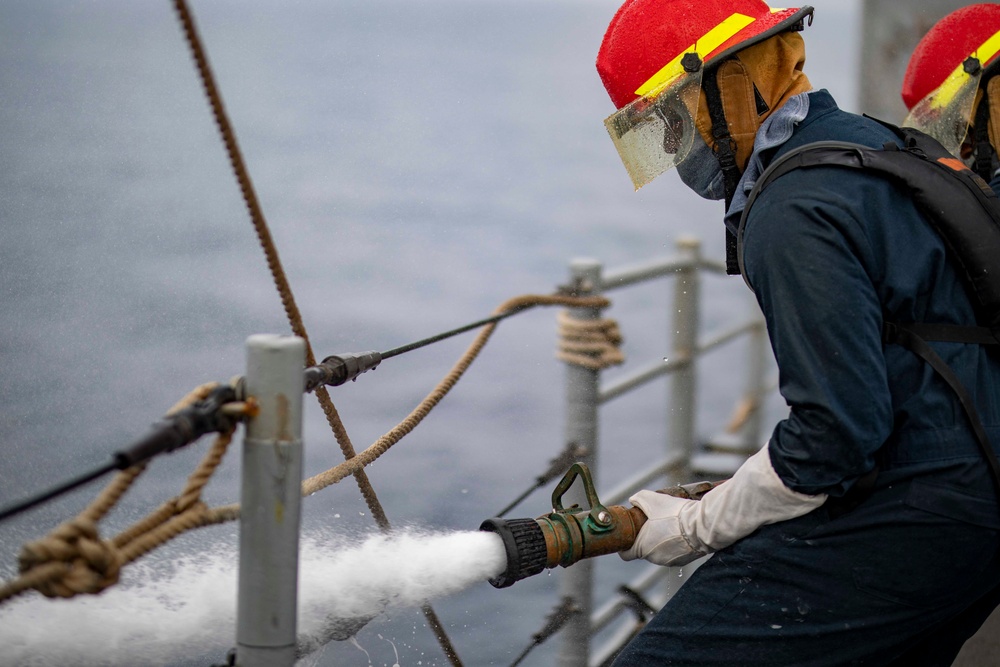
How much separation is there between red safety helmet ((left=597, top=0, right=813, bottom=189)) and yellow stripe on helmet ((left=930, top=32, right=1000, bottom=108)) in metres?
1.63

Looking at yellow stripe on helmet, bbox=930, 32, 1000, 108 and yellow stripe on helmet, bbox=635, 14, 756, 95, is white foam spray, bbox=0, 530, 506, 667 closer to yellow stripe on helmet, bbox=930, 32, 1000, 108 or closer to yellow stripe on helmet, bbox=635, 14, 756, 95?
yellow stripe on helmet, bbox=635, 14, 756, 95

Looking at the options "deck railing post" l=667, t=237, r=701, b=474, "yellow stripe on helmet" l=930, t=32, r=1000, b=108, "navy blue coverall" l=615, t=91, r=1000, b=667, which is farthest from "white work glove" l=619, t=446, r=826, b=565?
"deck railing post" l=667, t=237, r=701, b=474

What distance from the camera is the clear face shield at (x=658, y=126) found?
2.04m

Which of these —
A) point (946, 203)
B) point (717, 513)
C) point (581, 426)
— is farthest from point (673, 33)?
point (581, 426)

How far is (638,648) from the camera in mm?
1988

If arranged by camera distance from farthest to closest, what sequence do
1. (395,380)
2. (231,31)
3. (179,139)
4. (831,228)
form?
(231,31)
(395,380)
(179,139)
(831,228)

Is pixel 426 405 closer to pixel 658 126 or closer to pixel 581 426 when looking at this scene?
pixel 658 126

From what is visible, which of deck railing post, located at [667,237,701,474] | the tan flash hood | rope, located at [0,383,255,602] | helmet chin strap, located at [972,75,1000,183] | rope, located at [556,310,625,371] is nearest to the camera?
rope, located at [0,383,255,602]

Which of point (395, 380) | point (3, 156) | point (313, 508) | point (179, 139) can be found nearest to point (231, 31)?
point (395, 380)

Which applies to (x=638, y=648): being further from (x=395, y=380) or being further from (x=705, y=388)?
(x=705, y=388)

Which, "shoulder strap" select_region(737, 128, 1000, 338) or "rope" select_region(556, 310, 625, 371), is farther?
"rope" select_region(556, 310, 625, 371)

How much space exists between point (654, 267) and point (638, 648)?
2335mm

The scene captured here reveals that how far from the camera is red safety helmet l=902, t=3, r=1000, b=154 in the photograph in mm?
3412

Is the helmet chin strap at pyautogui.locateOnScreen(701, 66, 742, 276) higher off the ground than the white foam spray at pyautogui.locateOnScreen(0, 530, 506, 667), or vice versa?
the helmet chin strap at pyautogui.locateOnScreen(701, 66, 742, 276)
